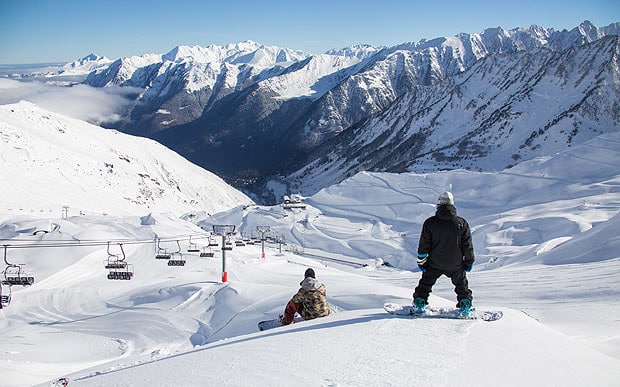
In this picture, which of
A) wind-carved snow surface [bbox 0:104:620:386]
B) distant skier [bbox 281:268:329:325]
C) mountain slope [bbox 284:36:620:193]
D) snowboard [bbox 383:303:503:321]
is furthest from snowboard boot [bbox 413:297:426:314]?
mountain slope [bbox 284:36:620:193]

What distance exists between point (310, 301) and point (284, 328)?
3.44ft

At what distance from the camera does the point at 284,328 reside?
919 cm

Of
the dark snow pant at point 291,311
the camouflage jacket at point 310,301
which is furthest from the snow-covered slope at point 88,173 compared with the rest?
the camouflage jacket at point 310,301

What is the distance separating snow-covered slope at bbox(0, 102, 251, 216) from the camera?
8475 centimetres

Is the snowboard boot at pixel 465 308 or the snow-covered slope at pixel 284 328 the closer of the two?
the snow-covered slope at pixel 284 328

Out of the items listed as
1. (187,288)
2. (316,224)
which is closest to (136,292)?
(187,288)

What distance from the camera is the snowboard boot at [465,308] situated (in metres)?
8.34

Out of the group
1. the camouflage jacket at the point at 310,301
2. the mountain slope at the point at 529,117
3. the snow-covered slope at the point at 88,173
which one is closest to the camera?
the camouflage jacket at the point at 310,301

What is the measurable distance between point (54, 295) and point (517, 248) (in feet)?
132

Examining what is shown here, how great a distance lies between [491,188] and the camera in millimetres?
80125

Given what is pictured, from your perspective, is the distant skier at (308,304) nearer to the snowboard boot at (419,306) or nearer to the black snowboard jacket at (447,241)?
the snowboard boot at (419,306)

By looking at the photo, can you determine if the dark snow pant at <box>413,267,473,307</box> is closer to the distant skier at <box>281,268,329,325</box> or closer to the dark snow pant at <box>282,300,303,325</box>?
the distant skier at <box>281,268,329,325</box>

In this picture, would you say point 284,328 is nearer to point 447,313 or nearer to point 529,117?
point 447,313

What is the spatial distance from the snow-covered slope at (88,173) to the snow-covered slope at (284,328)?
46238 millimetres
